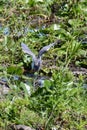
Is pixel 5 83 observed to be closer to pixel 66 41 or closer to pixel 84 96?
pixel 84 96

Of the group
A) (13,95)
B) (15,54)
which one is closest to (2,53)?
(15,54)

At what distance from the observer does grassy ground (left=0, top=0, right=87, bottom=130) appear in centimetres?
272

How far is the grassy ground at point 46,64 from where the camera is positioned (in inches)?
107

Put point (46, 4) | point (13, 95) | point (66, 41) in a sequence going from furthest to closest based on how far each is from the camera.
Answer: point (46, 4) → point (66, 41) → point (13, 95)

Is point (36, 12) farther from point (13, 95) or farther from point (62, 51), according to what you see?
point (13, 95)

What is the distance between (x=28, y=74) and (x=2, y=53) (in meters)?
0.36

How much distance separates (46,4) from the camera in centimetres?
486

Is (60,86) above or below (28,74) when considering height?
above

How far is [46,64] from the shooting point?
364 centimetres

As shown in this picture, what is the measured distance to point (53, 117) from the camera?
2.70 m

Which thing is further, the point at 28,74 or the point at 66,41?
the point at 66,41

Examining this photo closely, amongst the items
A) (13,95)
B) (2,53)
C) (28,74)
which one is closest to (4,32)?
(2,53)

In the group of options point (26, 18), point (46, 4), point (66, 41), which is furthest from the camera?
point (46, 4)

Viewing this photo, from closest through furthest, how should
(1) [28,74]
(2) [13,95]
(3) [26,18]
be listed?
(2) [13,95] → (1) [28,74] → (3) [26,18]
